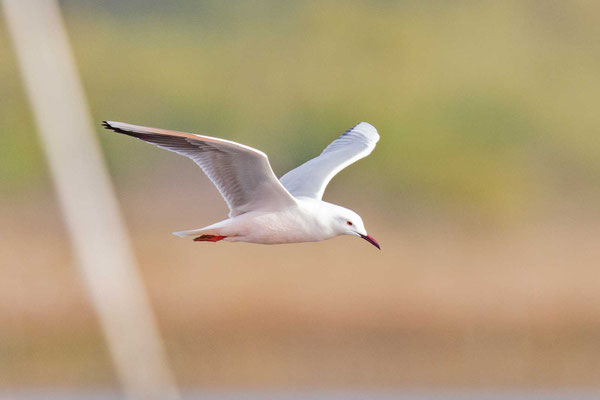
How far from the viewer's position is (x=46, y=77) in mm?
16109

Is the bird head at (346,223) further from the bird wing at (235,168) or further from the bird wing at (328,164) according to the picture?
the bird wing at (328,164)

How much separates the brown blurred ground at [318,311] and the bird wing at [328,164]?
4.98 meters

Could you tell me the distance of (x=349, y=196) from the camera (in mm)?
12984

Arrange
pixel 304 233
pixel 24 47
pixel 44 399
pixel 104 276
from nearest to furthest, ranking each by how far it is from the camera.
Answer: pixel 304 233 < pixel 44 399 < pixel 104 276 < pixel 24 47

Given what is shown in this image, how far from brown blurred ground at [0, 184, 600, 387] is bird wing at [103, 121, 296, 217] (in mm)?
6324

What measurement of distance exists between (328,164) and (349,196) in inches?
269

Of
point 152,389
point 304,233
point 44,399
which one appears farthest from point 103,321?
point 304,233

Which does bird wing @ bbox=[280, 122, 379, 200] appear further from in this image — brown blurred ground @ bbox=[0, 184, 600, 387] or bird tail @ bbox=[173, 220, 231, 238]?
brown blurred ground @ bbox=[0, 184, 600, 387]

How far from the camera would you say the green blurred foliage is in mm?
14039

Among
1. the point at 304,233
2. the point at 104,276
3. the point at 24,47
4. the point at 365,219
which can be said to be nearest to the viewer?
the point at 304,233

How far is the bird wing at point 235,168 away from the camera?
15.9 ft

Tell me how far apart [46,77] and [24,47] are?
1.41 ft

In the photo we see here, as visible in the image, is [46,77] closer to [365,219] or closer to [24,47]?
[24,47]

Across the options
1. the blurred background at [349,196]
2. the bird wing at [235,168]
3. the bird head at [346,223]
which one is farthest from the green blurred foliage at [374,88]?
the bird wing at [235,168]
